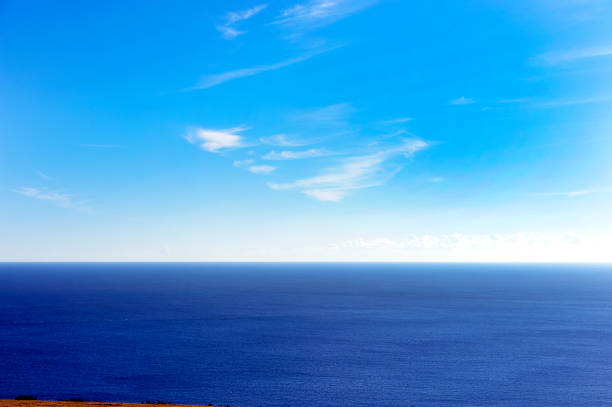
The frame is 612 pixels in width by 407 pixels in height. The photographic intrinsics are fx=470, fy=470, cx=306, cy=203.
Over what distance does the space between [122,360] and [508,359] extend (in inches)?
2635

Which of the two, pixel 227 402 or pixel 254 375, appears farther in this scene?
pixel 254 375

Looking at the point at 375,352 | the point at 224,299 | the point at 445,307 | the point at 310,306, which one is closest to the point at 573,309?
the point at 445,307

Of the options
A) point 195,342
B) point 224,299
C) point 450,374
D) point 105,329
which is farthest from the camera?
point 224,299

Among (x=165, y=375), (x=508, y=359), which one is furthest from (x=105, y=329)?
(x=508, y=359)

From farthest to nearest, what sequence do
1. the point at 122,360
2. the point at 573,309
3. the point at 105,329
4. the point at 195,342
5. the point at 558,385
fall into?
the point at 573,309, the point at 105,329, the point at 195,342, the point at 122,360, the point at 558,385

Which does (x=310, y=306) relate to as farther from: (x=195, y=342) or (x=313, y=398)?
(x=313, y=398)

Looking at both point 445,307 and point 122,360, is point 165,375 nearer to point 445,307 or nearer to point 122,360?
point 122,360

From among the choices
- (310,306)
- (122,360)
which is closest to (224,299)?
(310,306)

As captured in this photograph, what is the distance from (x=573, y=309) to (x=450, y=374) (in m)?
112

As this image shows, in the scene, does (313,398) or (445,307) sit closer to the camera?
(313,398)

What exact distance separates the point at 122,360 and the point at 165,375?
43.9 feet

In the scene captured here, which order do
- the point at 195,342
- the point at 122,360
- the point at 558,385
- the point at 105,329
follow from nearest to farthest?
the point at 558,385 → the point at 122,360 → the point at 195,342 → the point at 105,329

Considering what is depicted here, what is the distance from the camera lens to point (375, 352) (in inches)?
3479

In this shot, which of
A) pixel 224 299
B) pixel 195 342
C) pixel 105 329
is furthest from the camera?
pixel 224 299
